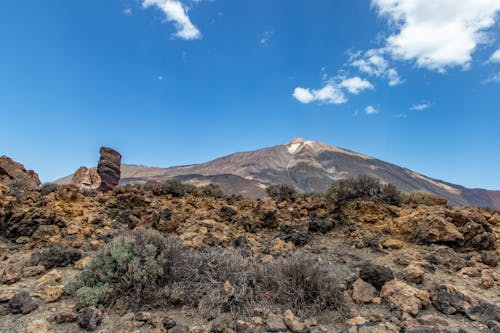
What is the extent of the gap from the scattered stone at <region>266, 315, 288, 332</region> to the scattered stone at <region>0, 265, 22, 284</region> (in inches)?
141

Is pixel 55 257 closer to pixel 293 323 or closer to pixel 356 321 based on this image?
pixel 293 323

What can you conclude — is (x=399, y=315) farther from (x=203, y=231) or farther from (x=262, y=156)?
(x=262, y=156)

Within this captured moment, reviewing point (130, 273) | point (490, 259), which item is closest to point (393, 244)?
point (490, 259)

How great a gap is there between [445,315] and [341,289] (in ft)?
3.90

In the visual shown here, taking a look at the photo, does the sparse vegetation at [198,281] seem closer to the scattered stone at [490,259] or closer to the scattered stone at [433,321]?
the scattered stone at [433,321]

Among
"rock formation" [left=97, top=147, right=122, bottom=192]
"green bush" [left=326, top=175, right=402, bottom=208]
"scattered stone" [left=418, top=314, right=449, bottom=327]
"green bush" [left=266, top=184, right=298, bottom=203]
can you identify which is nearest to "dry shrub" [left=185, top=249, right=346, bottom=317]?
"scattered stone" [left=418, top=314, right=449, bottom=327]

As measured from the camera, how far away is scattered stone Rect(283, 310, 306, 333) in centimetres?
342

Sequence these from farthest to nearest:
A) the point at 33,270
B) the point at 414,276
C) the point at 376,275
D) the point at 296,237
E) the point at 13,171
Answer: the point at 13,171
the point at 296,237
the point at 33,270
the point at 414,276
the point at 376,275

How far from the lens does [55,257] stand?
5094 millimetres

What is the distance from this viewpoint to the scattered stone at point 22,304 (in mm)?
3764

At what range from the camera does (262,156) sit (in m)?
132

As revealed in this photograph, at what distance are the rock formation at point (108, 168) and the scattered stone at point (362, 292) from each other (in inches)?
681

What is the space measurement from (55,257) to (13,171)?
1178 centimetres

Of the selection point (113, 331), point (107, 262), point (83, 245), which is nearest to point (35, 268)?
point (83, 245)
